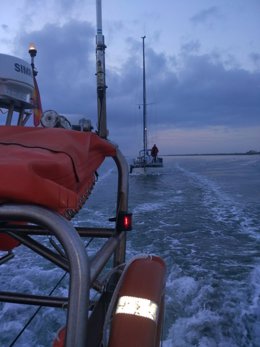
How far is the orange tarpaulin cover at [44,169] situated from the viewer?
2.78 feet

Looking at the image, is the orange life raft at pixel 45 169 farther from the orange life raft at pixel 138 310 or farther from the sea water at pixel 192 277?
the sea water at pixel 192 277

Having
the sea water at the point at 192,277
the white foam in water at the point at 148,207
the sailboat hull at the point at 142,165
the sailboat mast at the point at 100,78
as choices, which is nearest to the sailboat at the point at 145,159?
the sailboat hull at the point at 142,165

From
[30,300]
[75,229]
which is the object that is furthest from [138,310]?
[30,300]

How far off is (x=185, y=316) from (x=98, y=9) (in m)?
3.43

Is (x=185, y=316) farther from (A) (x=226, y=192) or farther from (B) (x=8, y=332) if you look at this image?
(A) (x=226, y=192)

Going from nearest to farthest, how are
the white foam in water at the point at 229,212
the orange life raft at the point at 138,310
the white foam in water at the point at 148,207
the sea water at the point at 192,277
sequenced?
the orange life raft at the point at 138,310, the sea water at the point at 192,277, the white foam in water at the point at 229,212, the white foam in water at the point at 148,207

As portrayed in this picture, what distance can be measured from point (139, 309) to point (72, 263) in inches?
21.0

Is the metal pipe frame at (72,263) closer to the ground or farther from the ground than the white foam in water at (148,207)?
farther from the ground

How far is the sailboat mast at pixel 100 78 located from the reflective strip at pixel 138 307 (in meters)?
1.19

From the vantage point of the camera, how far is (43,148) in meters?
1.15

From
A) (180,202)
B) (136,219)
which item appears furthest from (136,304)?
(180,202)

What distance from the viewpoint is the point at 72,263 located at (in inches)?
32.4

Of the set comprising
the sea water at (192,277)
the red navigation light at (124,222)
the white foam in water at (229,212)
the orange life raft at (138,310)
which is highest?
the red navigation light at (124,222)

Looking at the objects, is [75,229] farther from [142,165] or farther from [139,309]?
[142,165]
